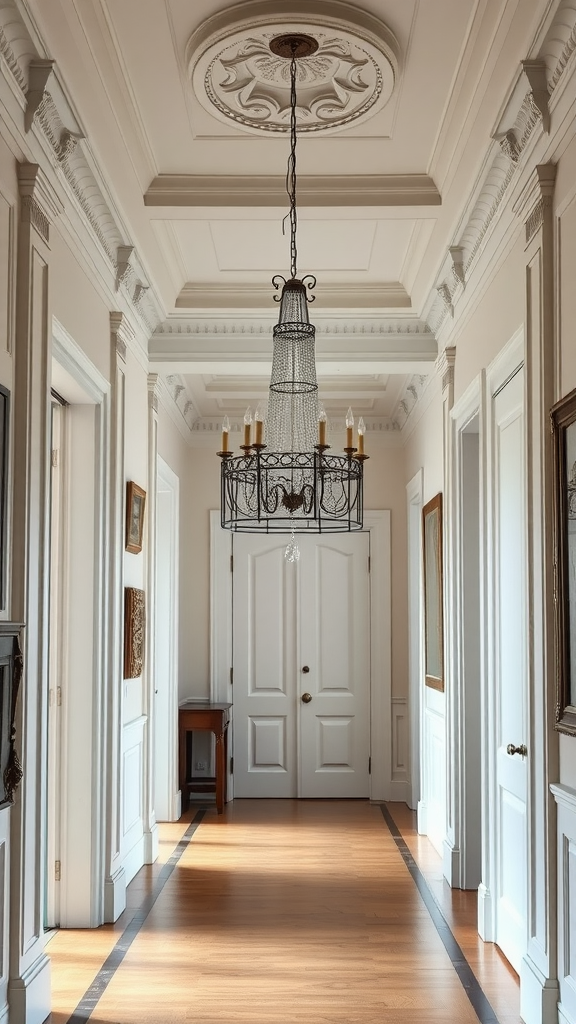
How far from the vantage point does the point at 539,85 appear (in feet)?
9.95

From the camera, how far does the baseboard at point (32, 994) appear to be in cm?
304

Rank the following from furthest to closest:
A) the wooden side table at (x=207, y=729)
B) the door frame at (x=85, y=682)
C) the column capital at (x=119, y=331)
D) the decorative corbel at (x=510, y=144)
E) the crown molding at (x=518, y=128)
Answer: the wooden side table at (x=207, y=729) → the column capital at (x=119, y=331) → the door frame at (x=85, y=682) → the decorative corbel at (x=510, y=144) → the crown molding at (x=518, y=128)

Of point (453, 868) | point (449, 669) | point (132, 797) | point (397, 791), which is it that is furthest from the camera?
point (397, 791)

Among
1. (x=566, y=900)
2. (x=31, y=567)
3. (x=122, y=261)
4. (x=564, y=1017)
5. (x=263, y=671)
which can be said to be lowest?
(x=564, y=1017)

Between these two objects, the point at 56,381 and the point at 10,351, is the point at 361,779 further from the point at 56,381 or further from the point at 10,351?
the point at 10,351

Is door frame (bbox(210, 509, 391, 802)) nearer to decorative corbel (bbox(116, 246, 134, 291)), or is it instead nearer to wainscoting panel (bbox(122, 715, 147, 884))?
wainscoting panel (bbox(122, 715, 147, 884))

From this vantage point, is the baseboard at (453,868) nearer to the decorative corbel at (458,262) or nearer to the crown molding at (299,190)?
the decorative corbel at (458,262)

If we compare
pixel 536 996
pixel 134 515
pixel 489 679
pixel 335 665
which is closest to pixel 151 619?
pixel 134 515

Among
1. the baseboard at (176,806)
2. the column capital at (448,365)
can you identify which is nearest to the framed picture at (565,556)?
the column capital at (448,365)

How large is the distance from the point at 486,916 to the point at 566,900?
4.57 ft

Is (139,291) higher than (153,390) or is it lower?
higher

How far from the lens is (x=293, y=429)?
335 cm

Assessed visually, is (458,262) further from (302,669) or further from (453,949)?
(302,669)

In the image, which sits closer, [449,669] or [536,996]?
[536,996]
